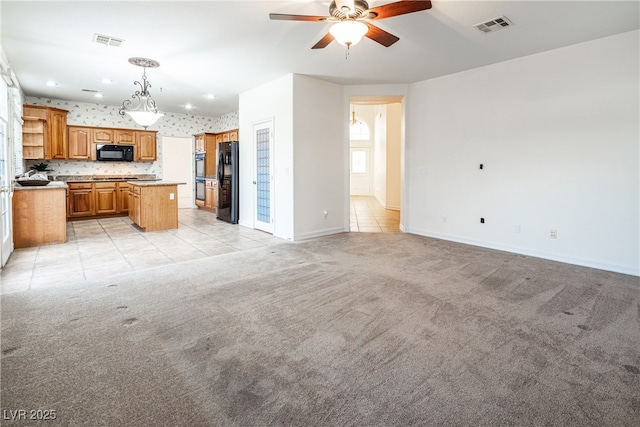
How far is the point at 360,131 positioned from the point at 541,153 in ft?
34.9

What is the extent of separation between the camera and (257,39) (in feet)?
13.6

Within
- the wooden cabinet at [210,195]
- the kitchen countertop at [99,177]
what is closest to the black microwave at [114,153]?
the kitchen countertop at [99,177]

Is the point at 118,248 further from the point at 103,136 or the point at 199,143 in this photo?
the point at 199,143

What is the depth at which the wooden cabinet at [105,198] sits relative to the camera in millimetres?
8086

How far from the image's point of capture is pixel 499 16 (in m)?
3.51

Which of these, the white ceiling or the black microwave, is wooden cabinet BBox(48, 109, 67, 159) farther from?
the white ceiling

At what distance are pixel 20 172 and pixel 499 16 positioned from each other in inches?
333

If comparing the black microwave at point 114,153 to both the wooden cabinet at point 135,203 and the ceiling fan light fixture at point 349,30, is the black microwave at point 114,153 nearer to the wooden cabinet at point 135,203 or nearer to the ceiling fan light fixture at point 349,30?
the wooden cabinet at point 135,203

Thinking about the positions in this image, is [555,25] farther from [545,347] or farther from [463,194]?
[545,347]

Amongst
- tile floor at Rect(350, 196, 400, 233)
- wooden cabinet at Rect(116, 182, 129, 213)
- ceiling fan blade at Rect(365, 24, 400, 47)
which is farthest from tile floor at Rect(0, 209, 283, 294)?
ceiling fan blade at Rect(365, 24, 400, 47)

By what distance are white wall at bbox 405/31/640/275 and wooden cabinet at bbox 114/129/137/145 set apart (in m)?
7.09

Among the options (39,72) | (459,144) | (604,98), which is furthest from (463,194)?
(39,72)

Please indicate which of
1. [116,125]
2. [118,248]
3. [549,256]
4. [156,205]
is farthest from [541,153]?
[116,125]

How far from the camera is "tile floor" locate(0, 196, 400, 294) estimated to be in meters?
3.84
